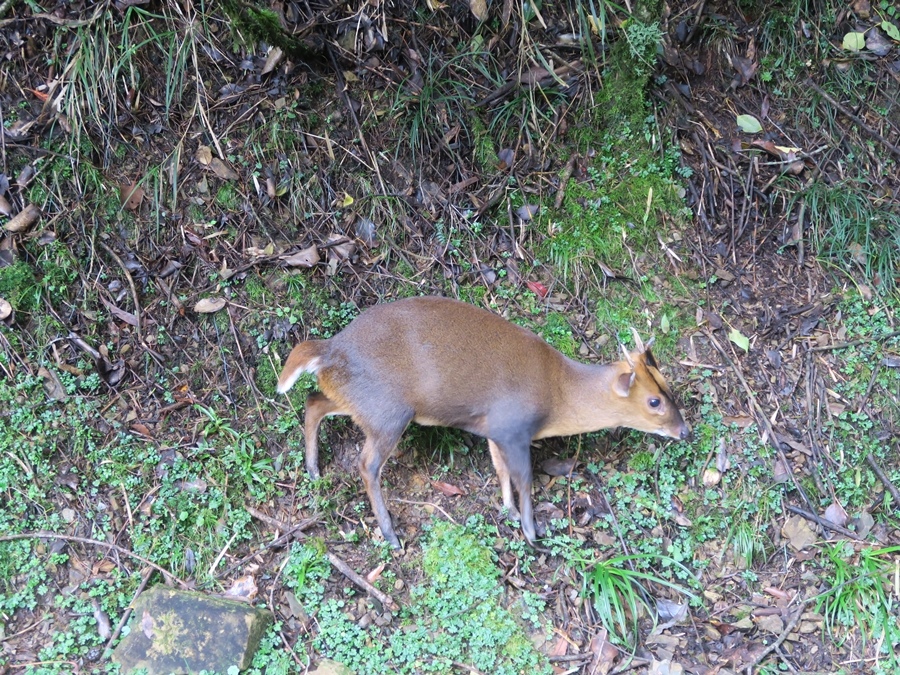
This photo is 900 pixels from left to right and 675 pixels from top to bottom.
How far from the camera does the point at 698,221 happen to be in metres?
5.93

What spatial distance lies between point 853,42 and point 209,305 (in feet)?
16.5

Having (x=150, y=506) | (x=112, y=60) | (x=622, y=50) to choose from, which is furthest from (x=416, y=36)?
(x=150, y=506)

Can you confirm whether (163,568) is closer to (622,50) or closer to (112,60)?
(112,60)

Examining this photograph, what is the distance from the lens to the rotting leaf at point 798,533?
198 inches

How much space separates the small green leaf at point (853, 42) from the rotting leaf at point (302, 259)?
4.20 metres

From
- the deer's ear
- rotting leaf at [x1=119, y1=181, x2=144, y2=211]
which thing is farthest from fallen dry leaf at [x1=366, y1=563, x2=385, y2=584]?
rotting leaf at [x1=119, y1=181, x2=144, y2=211]

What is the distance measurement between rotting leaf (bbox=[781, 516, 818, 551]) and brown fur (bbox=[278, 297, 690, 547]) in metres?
0.85

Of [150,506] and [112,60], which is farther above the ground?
[112,60]

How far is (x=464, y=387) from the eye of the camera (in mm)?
4766

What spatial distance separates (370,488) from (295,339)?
121 centimetres

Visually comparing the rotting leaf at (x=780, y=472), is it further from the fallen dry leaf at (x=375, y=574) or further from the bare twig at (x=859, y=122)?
the bare twig at (x=859, y=122)

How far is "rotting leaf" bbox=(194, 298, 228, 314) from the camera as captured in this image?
5426 millimetres

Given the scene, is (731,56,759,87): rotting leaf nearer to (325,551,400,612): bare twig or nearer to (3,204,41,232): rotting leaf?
(325,551,400,612): bare twig

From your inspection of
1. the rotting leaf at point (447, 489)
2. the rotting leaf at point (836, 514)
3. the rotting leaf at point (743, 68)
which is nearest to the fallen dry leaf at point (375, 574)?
the rotting leaf at point (447, 489)
